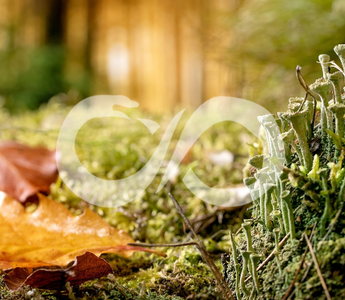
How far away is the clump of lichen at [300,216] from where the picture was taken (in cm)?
28

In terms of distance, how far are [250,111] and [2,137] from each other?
0.89 m

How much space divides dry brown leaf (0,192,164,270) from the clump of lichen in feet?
0.66

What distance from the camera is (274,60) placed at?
4.97 ft

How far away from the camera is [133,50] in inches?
204

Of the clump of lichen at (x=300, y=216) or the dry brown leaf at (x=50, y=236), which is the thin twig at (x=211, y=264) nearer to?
the clump of lichen at (x=300, y=216)

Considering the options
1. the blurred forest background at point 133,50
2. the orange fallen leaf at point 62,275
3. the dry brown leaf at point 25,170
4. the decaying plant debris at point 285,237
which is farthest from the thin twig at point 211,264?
the blurred forest background at point 133,50

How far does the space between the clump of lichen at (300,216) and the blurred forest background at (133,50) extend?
1.24 meters

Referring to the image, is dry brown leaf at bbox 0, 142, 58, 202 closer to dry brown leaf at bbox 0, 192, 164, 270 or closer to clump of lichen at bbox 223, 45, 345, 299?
dry brown leaf at bbox 0, 192, 164, 270

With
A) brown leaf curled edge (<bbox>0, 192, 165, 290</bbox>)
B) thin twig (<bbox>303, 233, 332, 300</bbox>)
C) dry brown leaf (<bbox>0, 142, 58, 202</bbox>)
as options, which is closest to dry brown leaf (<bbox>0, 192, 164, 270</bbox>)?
brown leaf curled edge (<bbox>0, 192, 165, 290</bbox>)

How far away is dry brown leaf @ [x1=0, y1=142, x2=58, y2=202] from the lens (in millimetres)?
663

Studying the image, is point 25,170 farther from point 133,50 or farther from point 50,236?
point 133,50

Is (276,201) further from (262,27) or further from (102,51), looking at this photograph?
(102,51)

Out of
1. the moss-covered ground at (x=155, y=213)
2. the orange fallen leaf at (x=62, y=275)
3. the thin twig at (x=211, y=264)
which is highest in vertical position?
the thin twig at (x=211, y=264)

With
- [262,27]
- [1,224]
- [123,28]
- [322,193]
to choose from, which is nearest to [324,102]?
[322,193]
